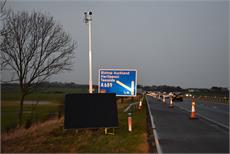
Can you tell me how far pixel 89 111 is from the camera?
1277cm

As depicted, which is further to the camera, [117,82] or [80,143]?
[117,82]

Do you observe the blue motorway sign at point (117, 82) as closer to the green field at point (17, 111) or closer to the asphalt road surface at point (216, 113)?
the green field at point (17, 111)

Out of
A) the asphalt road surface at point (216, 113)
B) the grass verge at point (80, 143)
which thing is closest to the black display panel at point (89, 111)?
the grass verge at point (80, 143)

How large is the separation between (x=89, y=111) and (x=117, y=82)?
226 inches

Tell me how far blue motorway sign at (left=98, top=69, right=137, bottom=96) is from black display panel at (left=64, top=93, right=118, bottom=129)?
5092mm

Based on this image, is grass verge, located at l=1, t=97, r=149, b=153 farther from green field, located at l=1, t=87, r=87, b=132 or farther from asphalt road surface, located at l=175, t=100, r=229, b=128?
asphalt road surface, located at l=175, t=100, r=229, b=128

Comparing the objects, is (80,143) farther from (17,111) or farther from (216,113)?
(17,111)

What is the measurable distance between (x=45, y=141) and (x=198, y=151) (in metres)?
5.02

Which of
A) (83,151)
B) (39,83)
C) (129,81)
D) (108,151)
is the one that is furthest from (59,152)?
(39,83)

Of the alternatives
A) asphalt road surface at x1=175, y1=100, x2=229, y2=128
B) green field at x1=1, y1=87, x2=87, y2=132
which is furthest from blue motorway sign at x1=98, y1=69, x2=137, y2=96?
asphalt road surface at x1=175, y1=100, x2=229, y2=128

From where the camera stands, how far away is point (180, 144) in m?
10.6

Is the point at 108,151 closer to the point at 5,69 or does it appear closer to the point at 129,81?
the point at 129,81

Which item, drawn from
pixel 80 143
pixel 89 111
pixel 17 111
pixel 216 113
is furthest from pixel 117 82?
pixel 17 111

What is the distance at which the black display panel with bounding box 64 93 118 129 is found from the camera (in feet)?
41.4
